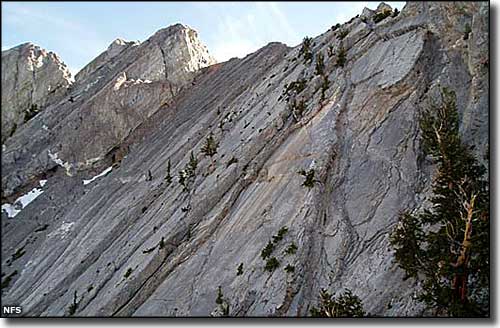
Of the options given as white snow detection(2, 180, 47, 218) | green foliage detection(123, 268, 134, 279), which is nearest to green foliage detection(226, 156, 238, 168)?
green foliage detection(123, 268, 134, 279)

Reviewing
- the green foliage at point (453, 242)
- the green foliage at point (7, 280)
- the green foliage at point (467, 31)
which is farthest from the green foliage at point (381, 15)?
the green foliage at point (7, 280)

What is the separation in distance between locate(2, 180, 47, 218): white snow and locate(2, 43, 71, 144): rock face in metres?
8.08

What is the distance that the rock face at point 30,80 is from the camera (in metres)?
37.3

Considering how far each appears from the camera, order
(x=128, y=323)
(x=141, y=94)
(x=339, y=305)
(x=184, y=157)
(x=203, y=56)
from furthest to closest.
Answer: (x=203, y=56)
(x=141, y=94)
(x=184, y=157)
(x=128, y=323)
(x=339, y=305)

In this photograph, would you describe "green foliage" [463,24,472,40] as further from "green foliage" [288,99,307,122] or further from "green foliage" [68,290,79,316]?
"green foliage" [68,290,79,316]

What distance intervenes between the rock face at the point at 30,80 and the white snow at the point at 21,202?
8084 mm

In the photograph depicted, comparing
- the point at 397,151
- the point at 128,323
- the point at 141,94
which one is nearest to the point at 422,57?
the point at 397,151

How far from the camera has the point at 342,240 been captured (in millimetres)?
15750

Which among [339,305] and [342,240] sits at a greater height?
[342,240]

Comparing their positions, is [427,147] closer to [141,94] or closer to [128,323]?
[128,323]

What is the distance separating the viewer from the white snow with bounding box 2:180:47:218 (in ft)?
92.2

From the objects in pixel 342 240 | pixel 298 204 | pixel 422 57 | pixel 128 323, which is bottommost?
pixel 128 323

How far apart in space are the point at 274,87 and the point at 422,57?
861 centimetres

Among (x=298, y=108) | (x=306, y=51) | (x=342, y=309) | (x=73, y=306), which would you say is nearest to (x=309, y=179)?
(x=298, y=108)
